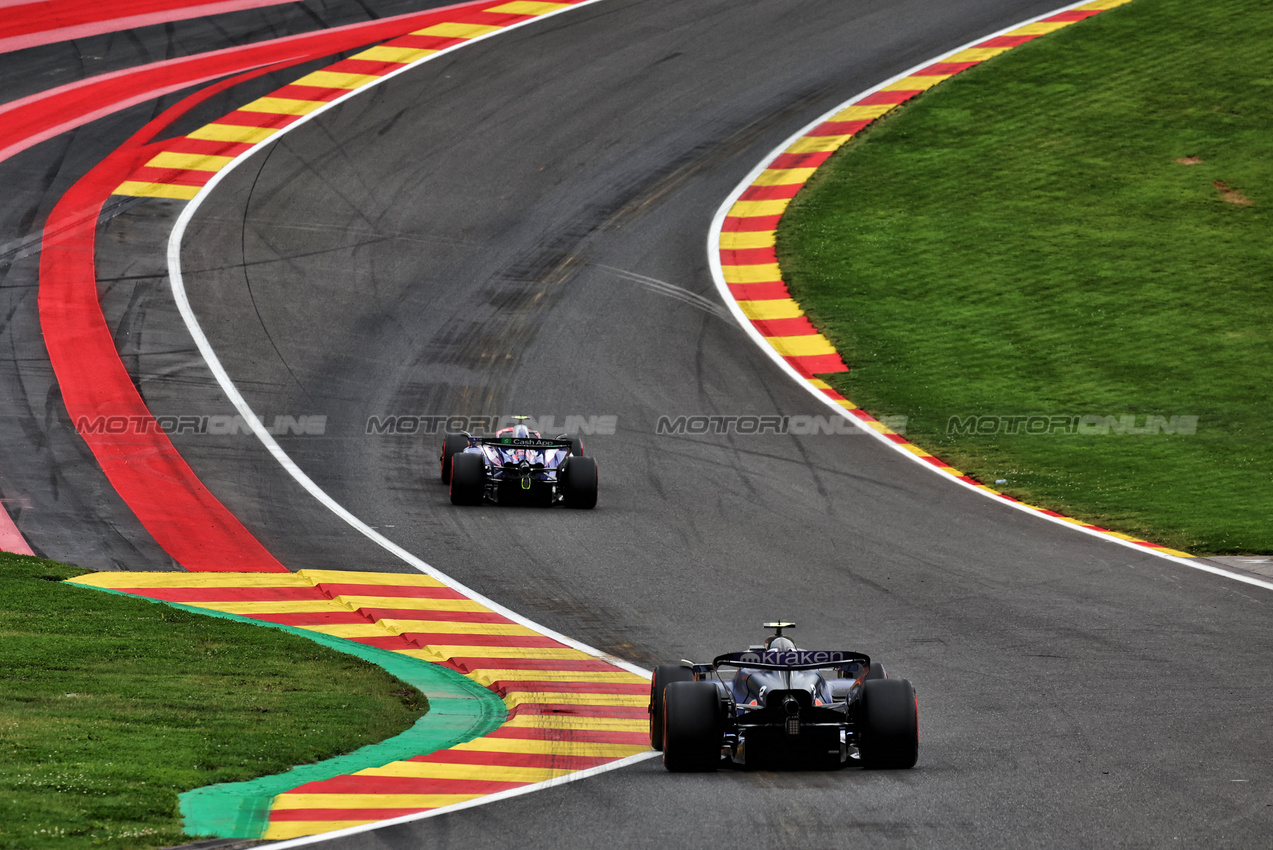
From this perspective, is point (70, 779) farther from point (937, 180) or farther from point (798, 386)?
point (937, 180)

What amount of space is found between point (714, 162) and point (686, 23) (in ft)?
28.2

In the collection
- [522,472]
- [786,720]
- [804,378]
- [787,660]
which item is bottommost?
[786,720]

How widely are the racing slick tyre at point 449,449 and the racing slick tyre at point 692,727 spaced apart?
12.4 meters

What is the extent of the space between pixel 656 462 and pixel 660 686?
12.6 m

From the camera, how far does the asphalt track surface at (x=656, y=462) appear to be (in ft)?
36.5

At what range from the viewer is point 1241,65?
41.3 m

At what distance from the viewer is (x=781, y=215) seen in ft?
119

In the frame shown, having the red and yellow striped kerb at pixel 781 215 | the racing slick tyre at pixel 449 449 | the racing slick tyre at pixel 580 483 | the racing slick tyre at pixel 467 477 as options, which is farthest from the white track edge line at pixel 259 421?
the red and yellow striped kerb at pixel 781 215

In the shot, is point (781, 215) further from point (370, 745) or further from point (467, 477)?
point (370, 745)

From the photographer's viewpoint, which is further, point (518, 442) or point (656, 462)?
point (656, 462)

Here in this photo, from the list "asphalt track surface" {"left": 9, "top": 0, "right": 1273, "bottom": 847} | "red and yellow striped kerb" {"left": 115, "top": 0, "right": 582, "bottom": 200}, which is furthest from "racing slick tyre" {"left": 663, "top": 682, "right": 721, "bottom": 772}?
"red and yellow striped kerb" {"left": 115, "top": 0, "right": 582, "bottom": 200}

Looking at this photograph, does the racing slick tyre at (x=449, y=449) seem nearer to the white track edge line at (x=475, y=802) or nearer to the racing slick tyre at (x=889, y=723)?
the white track edge line at (x=475, y=802)

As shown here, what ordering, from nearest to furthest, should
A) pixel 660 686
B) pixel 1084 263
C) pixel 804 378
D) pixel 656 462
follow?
pixel 660 686
pixel 656 462
pixel 804 378
pixel 1084 263

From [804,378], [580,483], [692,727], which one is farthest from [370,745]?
[804,378]
